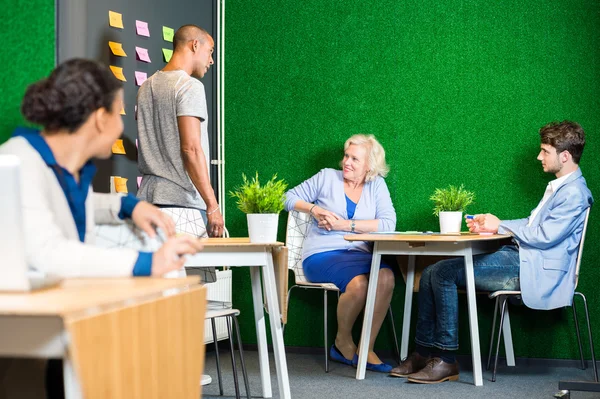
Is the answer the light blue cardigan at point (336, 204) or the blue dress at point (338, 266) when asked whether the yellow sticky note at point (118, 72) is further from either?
the blue dress at point (338, 266)

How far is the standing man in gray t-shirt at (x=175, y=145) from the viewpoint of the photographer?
352cm

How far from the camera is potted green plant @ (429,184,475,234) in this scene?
425cm

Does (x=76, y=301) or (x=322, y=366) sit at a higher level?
(x=76, y=301)

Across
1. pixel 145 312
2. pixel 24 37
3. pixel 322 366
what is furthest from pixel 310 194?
pixel 145 312

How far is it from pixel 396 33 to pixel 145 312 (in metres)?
3.79

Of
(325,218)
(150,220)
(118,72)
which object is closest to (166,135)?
(118,72)

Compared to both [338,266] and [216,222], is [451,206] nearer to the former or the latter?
[338,266]

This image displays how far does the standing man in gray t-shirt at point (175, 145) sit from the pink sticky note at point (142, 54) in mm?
599

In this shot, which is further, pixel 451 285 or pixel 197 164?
pixel 451 285

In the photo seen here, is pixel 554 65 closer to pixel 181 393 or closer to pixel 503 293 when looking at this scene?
pixel 503 293

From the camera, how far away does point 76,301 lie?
1.23 meters

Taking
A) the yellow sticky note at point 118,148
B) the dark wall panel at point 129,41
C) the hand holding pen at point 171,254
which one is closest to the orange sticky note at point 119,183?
the dark wall panel at point 129,41

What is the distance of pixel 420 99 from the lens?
482cm

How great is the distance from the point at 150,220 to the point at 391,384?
2351mm
